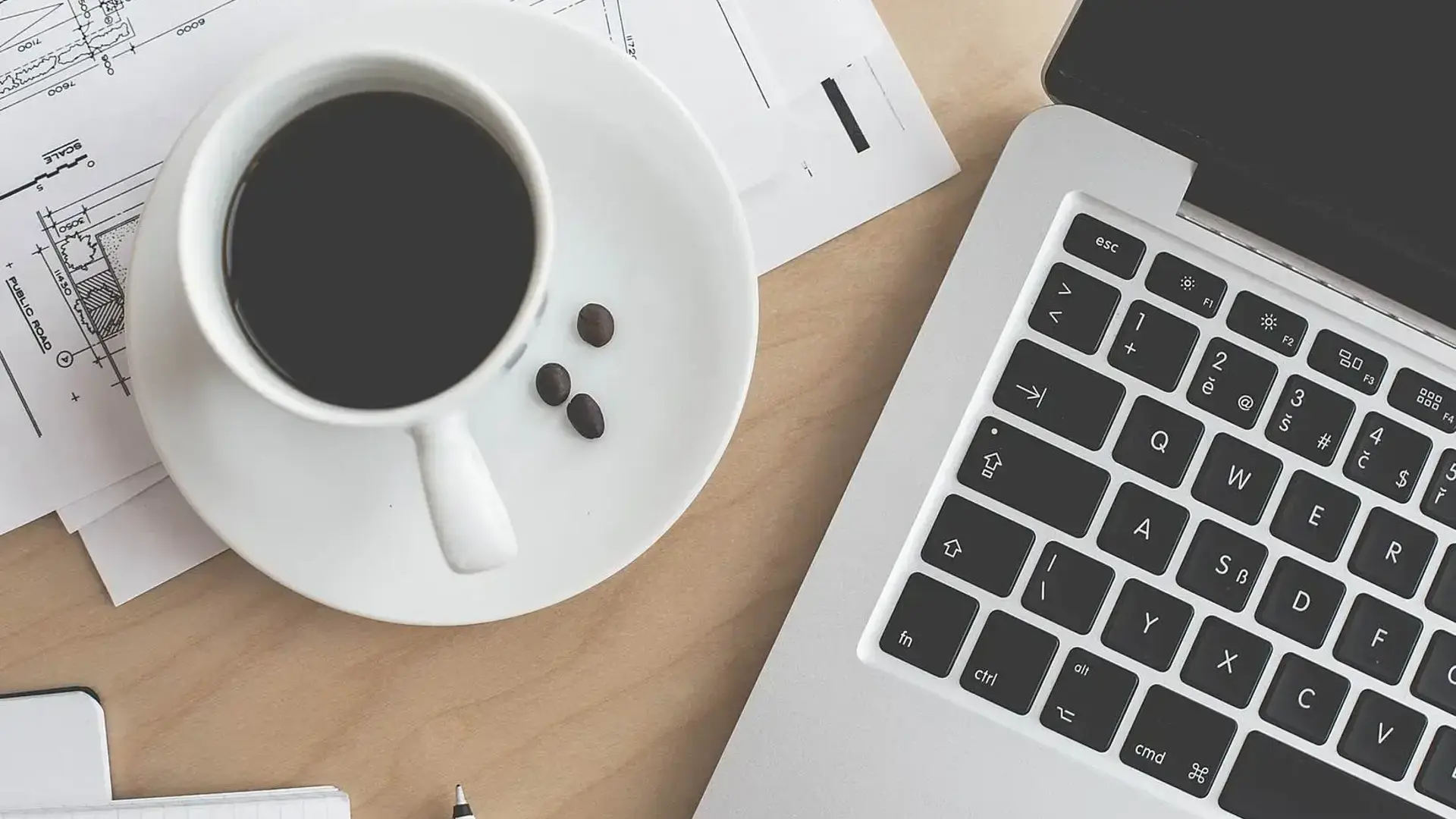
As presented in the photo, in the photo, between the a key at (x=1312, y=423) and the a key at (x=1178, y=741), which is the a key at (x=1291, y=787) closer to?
the a key at (x=1178, y=741)

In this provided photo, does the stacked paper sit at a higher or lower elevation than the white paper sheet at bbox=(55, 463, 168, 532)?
higher

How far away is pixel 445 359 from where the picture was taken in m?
0.45

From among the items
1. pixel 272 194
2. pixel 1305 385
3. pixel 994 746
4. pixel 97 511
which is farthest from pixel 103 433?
pixel 1305 385

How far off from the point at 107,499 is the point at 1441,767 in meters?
0.59

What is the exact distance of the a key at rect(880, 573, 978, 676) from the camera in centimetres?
48

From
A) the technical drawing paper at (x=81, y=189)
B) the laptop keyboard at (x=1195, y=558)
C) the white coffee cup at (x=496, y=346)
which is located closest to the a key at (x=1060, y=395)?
the laptop keyboard at (x=1195, y=558)

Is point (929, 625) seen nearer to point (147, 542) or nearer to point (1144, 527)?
point (1144, 527)

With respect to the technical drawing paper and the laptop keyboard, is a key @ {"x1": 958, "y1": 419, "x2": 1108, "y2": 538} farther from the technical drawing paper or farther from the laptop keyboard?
the technical drawing paper

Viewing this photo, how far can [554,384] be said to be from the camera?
474 mm

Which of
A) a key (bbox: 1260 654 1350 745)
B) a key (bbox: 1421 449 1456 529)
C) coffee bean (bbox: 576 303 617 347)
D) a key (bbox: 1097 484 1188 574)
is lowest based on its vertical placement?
a key (bbox: 1260 654 1350 745)

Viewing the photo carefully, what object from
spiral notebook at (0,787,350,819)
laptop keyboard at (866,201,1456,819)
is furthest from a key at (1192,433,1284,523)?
spiral notebook at (0,787,350,819)

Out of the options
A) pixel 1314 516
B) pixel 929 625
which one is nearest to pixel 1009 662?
pixel 929 625

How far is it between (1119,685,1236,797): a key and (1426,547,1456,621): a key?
10 centimetres

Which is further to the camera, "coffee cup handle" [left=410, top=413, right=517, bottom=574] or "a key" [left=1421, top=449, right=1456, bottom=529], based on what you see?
"a key" [left=1421, top=449, right=1456, bottom=529]
